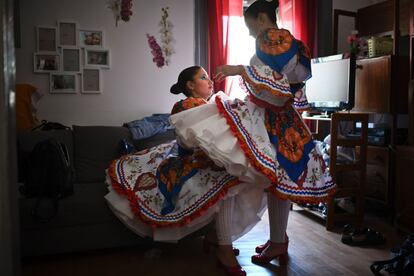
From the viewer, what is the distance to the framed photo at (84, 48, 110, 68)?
3.32m

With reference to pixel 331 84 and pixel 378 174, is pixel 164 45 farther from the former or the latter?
pixel 378 174

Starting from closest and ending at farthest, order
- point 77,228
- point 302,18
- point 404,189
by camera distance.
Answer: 1. point 77,228
2. point 404,189
3. point 302,18

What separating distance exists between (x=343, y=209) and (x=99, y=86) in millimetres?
2242

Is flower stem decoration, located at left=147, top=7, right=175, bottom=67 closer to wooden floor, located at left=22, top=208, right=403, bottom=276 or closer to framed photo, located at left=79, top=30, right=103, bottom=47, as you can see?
framed photo, located at left=79, top=30, right=103, bottom=47

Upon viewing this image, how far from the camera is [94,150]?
2805 millimetres

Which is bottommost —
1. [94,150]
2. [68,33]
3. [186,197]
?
[186,197]

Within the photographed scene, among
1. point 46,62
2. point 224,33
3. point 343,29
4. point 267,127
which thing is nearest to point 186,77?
point 267,127

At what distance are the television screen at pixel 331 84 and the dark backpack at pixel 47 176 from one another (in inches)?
79.9

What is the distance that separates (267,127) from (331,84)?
152 cm

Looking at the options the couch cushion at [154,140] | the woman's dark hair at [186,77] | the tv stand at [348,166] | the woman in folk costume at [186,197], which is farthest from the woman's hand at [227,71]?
Answer: the couch cushion at [154,140]

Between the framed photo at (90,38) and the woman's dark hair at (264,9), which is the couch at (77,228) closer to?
the woman's dark hair at (264,9)

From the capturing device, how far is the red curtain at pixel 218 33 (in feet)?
11.6

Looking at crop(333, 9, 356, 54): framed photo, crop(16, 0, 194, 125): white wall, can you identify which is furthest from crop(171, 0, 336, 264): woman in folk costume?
crop(333, 9, 356, 54): framed photo

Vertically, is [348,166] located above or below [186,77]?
below
